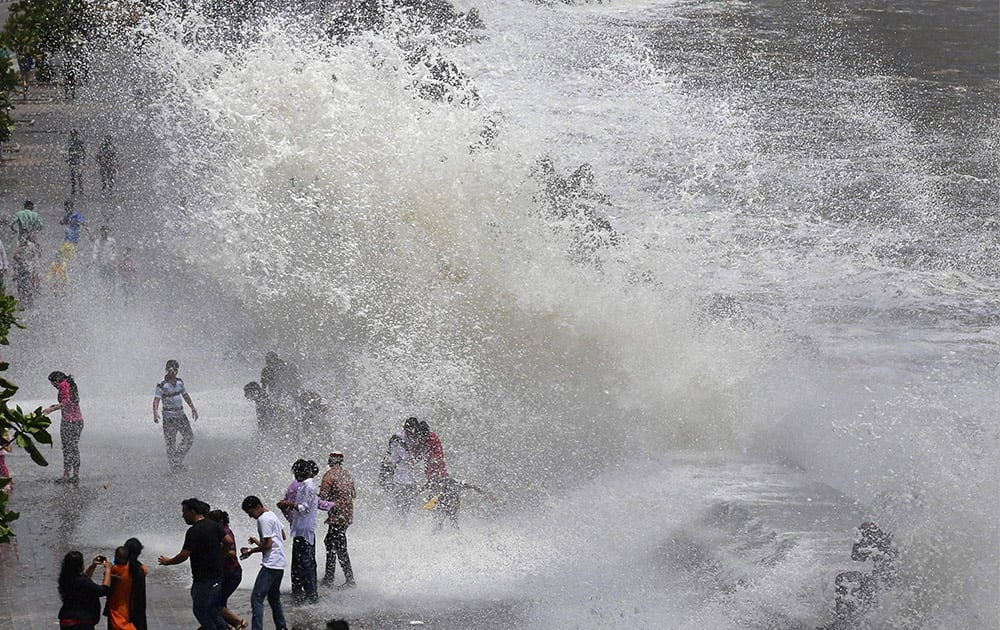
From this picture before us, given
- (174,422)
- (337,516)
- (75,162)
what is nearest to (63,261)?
(75,162)

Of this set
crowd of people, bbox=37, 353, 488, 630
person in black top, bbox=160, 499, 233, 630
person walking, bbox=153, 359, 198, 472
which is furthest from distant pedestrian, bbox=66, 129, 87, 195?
person in black top, bbox=160, 499, 233, 630

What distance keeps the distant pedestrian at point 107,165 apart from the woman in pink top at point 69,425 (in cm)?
1088

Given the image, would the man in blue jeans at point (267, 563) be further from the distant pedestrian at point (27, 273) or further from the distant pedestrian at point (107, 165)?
the distant pedestrian at point (107, 165)

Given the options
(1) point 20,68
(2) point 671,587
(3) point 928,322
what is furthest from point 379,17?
(2) point 671,587

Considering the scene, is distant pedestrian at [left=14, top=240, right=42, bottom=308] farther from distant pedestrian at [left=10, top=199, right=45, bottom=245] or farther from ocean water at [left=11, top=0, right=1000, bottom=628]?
ocean water at [left=11, top=0, right=1000, bottom=628]

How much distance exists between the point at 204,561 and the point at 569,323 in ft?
31.4

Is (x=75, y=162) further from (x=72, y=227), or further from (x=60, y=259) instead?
(x=60, y=259)

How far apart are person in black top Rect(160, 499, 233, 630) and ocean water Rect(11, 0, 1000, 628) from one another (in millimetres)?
1657

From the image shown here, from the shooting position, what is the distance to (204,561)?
11.2 meters

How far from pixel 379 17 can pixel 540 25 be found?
877 cm

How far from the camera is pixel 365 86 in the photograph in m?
22.6

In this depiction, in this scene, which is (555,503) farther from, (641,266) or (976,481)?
(641,266)

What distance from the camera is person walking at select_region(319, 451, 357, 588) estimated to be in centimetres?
1288

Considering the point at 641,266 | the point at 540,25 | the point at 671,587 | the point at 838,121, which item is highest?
the point at 540,25
